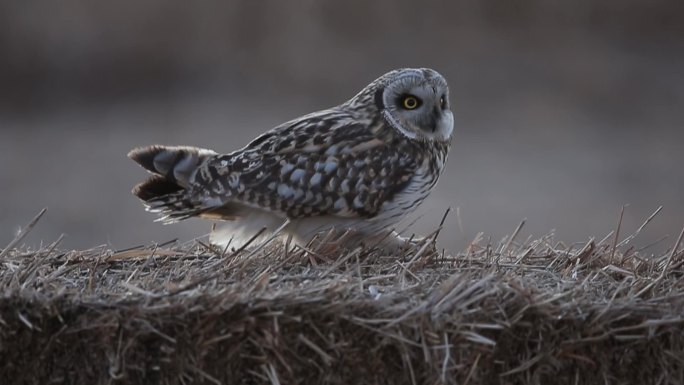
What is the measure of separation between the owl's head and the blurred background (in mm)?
4101

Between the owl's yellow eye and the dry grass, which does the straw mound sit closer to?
the dry grass

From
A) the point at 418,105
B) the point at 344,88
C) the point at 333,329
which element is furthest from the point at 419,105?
the point at 344,88

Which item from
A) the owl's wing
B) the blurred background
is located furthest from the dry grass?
the blurred background

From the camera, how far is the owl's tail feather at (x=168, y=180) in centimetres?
468

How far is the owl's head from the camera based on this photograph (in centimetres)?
482

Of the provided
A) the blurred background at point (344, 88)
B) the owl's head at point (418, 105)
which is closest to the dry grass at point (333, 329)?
the owl's head at point (418, 105)

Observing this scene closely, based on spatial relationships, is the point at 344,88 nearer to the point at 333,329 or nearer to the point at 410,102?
the point at 410,102

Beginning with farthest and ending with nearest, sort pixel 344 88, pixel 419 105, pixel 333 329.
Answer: pixel 344 88, pixel 419 105, pixel 333 329

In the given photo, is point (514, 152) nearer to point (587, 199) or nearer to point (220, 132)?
point (587, 199)

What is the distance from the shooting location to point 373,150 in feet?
15.6

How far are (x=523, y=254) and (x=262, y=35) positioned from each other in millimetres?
8724

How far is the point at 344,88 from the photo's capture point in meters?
11.6

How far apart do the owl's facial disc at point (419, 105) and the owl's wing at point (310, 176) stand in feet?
0.44

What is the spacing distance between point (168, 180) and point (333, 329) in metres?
1.71
